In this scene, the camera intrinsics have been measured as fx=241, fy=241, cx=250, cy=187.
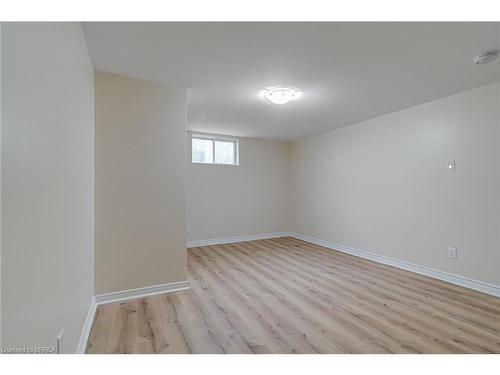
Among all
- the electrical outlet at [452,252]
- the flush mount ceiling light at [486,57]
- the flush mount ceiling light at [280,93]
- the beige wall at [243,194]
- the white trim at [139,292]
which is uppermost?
the flush mount ceiling light at [486,57]

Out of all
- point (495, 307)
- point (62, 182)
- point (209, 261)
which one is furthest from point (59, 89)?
point (495, 307)

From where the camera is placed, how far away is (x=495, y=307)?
2.27 metres

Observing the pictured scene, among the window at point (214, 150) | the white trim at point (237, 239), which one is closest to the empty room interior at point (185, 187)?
the white trim at point (237, 239)

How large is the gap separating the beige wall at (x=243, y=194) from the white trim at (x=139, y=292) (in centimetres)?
217

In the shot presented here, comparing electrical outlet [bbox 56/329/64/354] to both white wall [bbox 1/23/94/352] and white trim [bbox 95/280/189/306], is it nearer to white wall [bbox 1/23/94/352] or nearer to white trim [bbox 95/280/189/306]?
white wall [bbox 1/23/94/352]

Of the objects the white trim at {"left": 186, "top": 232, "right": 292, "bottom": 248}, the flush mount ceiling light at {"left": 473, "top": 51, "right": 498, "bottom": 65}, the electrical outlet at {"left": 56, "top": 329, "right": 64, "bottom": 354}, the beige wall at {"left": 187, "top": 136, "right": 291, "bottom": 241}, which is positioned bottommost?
the white trim at {"left": 186, "top": 232, "right": 292, "bottom": 248}

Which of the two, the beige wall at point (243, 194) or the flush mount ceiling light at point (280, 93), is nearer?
the flush mount ceiling light at point (280, 93)

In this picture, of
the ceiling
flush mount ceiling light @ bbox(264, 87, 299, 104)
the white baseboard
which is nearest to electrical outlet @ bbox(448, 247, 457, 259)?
the white baseboard

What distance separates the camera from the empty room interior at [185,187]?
1009 mm

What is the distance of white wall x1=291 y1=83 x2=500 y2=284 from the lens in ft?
8.72

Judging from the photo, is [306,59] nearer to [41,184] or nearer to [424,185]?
[41,184]

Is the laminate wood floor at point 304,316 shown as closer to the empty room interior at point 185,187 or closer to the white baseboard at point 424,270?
the empty room interior at point 185,187

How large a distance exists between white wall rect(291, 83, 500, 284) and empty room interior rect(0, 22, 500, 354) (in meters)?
0.02
